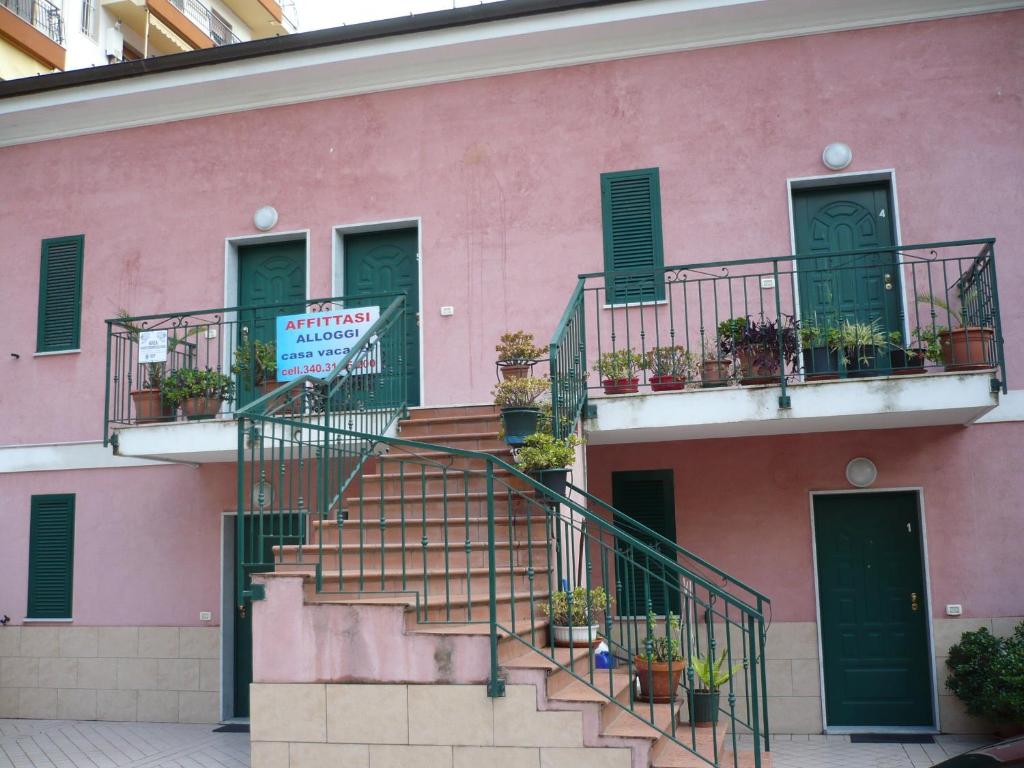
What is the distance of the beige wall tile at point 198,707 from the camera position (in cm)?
1017

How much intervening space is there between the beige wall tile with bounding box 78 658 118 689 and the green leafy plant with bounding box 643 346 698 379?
676 cm

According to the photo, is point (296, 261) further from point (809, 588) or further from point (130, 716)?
point (809, 588)

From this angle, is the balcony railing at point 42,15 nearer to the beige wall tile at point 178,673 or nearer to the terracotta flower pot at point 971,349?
the beige wall tile at point 178,673

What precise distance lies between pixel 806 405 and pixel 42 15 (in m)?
19.5

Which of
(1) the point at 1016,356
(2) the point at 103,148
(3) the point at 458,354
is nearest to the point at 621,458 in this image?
(3) the point at 458,354

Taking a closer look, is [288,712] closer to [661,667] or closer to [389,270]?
[661,667]

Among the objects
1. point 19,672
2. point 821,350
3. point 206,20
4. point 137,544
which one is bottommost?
point 19,672

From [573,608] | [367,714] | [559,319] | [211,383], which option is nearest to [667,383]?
[559,319]

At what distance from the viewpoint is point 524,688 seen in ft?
19.3

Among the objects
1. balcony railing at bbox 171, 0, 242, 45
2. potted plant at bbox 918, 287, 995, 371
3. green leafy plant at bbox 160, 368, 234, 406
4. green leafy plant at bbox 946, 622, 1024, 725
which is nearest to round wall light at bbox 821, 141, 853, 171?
potted plant at bbox 918, 287, 995, 371

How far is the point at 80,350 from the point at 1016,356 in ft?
33.1

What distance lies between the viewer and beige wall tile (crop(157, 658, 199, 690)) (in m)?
10.3

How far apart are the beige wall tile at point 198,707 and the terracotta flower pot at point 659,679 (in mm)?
5604

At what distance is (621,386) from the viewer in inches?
339
